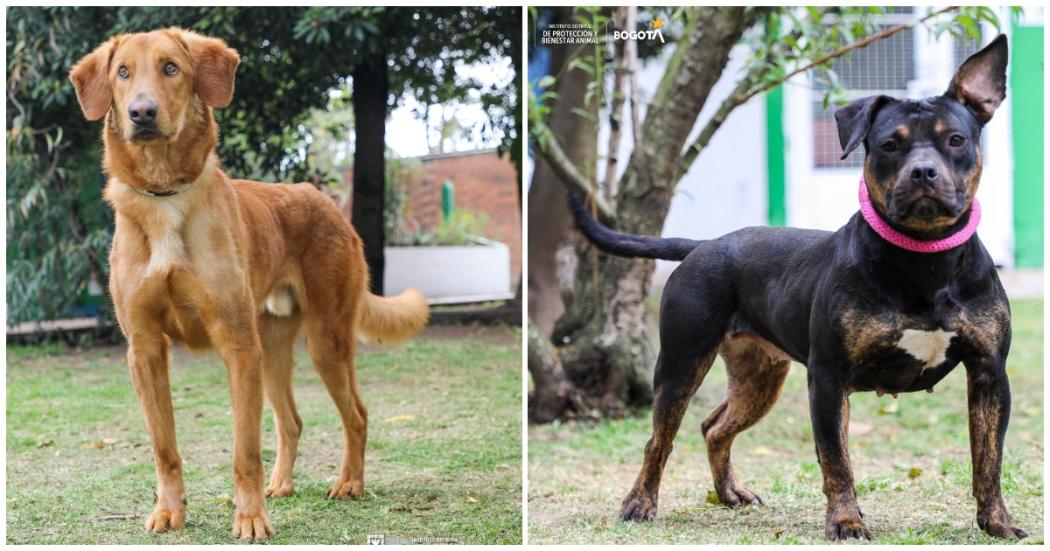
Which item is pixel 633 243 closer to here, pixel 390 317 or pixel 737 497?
pixel 737 497

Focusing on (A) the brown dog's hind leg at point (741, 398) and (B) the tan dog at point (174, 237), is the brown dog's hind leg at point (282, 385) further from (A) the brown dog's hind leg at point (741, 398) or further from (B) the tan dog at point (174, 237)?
(A) the brown dog's hind leg at point (741, 398)

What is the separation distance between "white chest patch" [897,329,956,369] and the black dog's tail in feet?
2.85

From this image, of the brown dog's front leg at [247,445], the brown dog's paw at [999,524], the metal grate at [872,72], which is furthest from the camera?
the metal grate at [872,72]

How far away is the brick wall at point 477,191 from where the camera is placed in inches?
185

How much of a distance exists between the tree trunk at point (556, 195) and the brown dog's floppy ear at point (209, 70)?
1594mm

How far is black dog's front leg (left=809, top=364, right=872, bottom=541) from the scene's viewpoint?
9.92 feet

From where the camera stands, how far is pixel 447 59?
4.76m

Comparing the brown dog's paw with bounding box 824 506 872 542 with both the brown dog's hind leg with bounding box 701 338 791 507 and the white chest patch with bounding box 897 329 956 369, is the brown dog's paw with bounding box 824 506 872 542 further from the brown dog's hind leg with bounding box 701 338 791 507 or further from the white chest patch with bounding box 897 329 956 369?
the brown dog's hind leg with bounding box 701 338 791 507

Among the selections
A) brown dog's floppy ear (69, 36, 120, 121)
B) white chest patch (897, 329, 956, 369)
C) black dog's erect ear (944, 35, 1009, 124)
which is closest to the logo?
black dog's erect ear (944, 35, 1009, 124)

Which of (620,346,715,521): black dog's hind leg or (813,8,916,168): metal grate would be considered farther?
(813,8,916,168): metal grate

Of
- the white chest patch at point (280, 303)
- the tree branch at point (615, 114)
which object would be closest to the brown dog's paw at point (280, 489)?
the white chest patch at point (280, 303)

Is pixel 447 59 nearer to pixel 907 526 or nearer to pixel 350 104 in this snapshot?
pixel 350 104

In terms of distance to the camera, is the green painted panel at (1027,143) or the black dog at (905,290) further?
the green painted panel at (1027,143)

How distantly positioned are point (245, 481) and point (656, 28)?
220 cm
